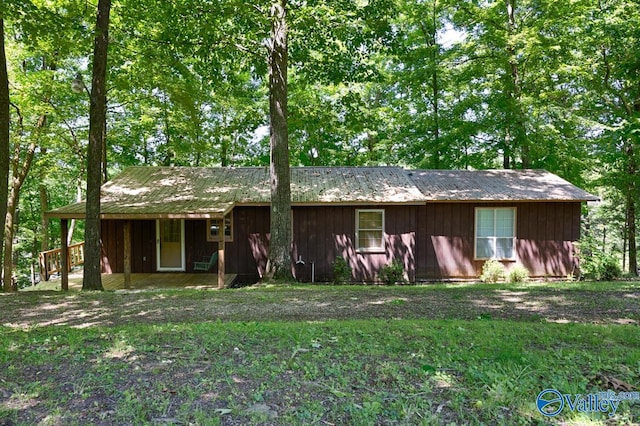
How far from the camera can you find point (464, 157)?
17.4 meters

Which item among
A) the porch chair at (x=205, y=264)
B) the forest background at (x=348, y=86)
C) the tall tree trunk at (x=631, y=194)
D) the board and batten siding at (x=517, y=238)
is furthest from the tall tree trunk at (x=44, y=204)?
the tall tree trunk at (x=631, y=194)

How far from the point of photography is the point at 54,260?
41.1ft

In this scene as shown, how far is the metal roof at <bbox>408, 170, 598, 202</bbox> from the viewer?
1159 cm

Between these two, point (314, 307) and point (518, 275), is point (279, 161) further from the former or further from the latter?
point (518, 275)

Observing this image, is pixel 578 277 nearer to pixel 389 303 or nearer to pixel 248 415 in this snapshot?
pixel 389 303

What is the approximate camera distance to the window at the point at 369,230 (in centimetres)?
1164

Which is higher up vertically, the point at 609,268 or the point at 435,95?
the point at 435,95

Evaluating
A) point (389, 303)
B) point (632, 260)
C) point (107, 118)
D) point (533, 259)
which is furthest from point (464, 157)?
point (107, 118)

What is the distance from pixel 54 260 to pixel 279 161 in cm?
869

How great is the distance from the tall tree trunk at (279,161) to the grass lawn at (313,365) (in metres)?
3.72

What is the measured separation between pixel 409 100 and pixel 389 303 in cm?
1408

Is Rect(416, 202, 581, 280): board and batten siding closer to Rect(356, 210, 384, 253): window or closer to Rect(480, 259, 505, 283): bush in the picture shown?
Rect(480, 259, 505, 283): bush

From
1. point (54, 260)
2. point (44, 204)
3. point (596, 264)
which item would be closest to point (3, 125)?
point (54, 260)

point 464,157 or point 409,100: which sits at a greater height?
point 409,100
